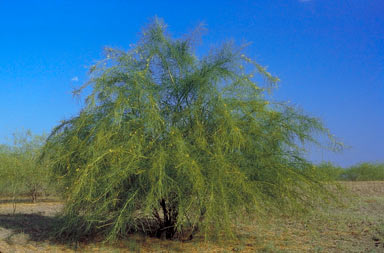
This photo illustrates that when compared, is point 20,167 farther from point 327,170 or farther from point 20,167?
point 327,170

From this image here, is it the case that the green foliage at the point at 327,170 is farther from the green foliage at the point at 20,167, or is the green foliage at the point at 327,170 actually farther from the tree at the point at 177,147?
the green foliage at the point at 20,167

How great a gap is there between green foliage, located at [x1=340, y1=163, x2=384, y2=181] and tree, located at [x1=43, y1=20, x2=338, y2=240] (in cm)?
2377

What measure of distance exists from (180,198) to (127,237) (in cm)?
353

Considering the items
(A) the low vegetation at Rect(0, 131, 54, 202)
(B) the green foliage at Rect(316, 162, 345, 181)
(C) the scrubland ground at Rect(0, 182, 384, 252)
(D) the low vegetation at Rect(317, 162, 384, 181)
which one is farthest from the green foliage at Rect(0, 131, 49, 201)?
(D) the low vegetation at Rect(317, 162, 384, 181)

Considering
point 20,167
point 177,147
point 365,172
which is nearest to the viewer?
point 177,147


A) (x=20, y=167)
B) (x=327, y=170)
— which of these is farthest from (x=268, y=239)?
(x=20, y=167)

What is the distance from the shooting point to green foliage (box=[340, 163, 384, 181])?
103 ft

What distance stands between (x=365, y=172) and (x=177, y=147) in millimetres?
27003

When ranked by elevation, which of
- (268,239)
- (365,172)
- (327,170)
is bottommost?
(268,239)

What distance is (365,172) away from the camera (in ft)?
105

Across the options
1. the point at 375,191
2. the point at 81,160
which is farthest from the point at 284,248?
the point at 375,191

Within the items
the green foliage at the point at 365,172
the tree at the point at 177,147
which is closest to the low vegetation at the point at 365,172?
the green foliage at the point at 365,172

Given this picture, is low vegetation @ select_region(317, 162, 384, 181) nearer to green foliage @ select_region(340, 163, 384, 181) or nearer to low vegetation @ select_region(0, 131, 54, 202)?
green foliage @ select_region(340, 163, 384, 181)

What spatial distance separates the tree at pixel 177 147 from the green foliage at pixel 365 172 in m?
23.8
